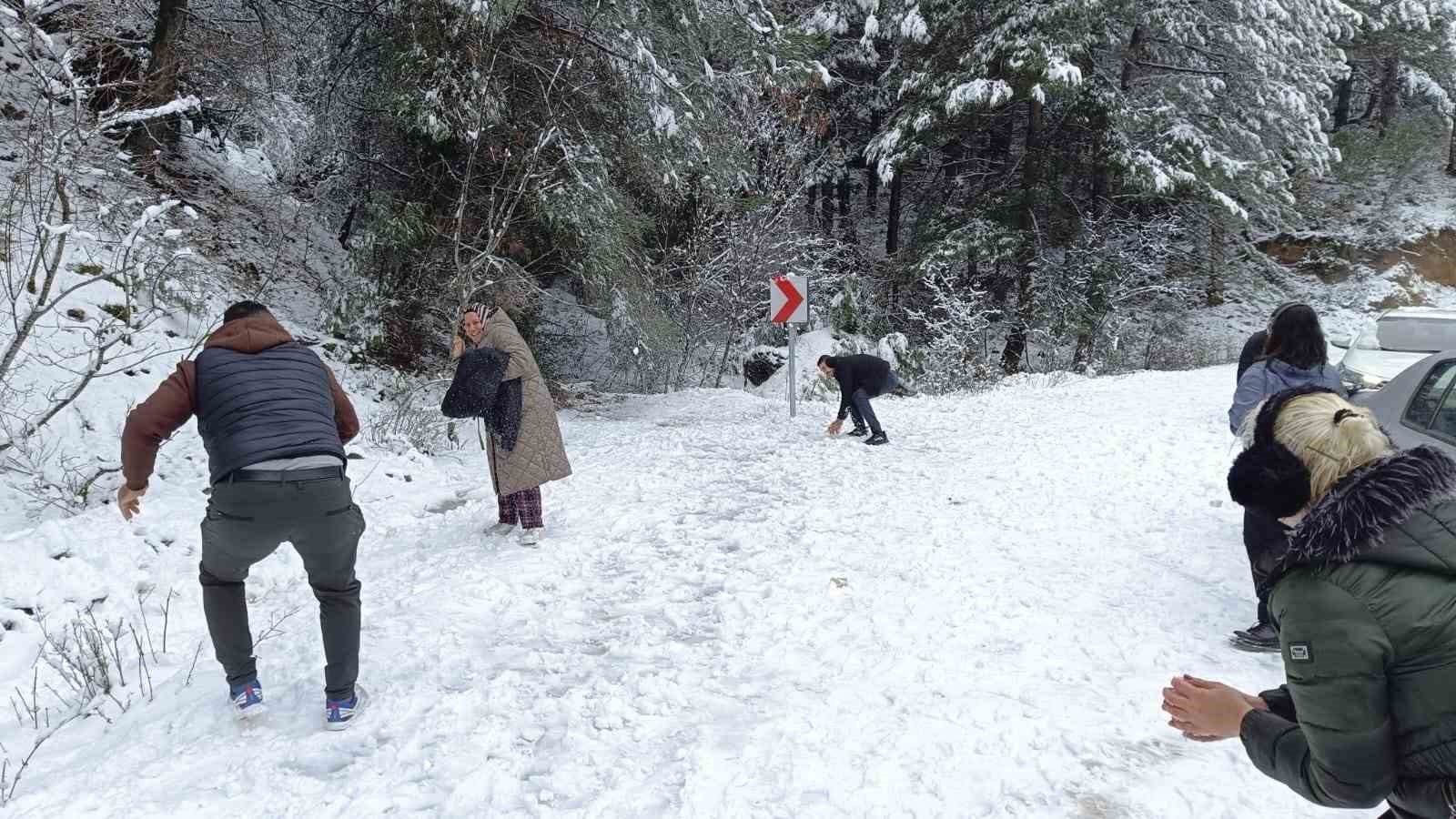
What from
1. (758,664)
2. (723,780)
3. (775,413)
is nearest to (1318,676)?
(723,780)

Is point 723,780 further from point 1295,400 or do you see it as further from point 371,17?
A: point 371,17

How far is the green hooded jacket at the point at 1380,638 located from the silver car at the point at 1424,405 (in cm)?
345

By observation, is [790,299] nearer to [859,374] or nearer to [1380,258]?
[859,374]

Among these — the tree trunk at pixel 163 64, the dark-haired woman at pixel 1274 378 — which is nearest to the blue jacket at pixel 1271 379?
the dark-haired woman at pixel 1274 378

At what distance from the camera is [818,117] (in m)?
12.6

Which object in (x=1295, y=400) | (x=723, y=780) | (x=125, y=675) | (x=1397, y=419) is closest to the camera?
(x=1295, y=400)

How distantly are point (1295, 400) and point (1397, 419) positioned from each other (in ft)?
12.5

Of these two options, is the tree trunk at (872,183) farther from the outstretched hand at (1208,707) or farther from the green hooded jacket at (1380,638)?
the green hooded jacket at (1380,638)

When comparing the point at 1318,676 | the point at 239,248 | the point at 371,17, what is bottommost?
the point at 1318,676

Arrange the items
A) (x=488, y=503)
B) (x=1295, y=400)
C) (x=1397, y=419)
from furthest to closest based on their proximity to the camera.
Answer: (x=488, y=503)
(x=1397, y=419)
(x=1295, y=400)

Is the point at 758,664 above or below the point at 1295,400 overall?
below

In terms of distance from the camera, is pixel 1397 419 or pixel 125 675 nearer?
pixel 125 675

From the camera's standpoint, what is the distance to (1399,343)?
8.61 metres

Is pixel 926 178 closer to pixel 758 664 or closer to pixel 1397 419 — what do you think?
pixel 1397 419
